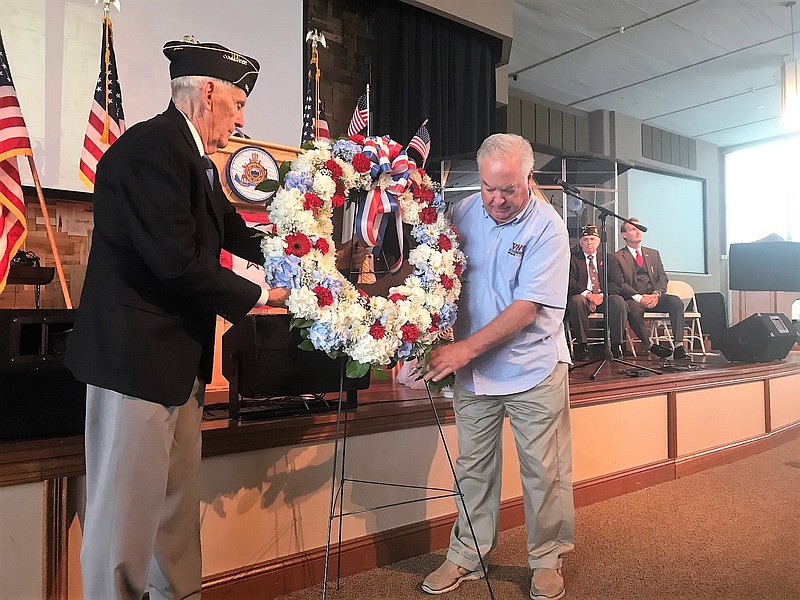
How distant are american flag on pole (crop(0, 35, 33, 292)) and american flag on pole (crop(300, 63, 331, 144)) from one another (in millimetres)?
1875

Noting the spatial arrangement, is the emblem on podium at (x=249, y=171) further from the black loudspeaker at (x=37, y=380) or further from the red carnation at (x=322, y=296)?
the red carnation at (x=322, y=296)

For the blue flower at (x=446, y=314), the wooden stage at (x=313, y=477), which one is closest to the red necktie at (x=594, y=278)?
the wooden stage at (x=313, y=477)

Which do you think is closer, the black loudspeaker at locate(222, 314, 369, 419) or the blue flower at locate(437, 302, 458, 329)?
the blue flower at locate(437, 302, 458, 329)

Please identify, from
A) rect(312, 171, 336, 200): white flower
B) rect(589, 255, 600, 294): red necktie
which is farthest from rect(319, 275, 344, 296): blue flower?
rect(589, 255, 600, 294): red necktie

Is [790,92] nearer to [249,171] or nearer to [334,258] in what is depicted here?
[249,171]

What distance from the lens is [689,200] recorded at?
1044 centimetres

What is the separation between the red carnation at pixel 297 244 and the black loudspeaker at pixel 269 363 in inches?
19.5

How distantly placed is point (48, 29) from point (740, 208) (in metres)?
10.2

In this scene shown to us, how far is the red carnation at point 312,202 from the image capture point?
175 cm

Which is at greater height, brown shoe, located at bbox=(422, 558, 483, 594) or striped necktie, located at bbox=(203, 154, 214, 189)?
striped necktie, located at bbox=(203, 154, 214, 189)

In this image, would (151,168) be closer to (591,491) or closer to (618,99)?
(591,491)

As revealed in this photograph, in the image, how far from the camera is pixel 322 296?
170 centimetres

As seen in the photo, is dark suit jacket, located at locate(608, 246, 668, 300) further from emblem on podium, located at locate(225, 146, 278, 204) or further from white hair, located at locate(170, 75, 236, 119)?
white hair, located at locate(170, 75, 236, 119)

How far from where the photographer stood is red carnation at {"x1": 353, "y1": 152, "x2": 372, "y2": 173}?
1823 mm
